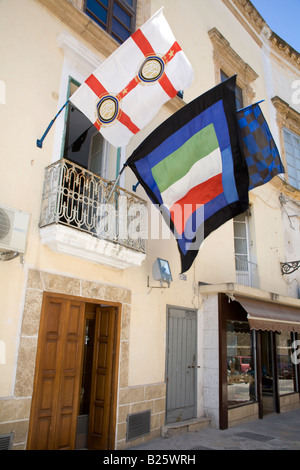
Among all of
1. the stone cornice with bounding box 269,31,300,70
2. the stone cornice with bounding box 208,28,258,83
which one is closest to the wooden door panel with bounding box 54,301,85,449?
the stone cornice with bounding box 208,28,258,83

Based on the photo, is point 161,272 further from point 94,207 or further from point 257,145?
point 257,145

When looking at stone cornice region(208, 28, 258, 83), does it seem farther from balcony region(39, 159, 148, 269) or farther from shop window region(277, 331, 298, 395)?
shop window region(277, 331, 298, 395)

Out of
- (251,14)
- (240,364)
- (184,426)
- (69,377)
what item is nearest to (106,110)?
(69,377)

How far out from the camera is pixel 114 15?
7.91 metres

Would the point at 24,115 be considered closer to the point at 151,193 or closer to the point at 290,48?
the point at 151,193

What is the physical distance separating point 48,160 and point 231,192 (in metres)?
2.94

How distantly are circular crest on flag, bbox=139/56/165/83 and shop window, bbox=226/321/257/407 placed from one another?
19.0ft

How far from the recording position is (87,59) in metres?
6.67

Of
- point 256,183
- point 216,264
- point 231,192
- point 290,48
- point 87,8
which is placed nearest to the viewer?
point 231,192

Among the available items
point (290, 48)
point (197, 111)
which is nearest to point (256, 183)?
point (197, 111)

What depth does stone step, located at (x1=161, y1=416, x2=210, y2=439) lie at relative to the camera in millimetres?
6689

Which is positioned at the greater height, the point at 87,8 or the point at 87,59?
the point at 87,8

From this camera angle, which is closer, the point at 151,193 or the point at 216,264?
the point at 151,193

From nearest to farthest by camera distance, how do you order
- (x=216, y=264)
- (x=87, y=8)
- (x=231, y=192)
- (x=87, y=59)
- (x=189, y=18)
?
1. (x=231, y=192)
2. (x=87, y=59)
3. (x=87, y=8)
4. (x=216, y=264)
5. (x=189, y=18)
